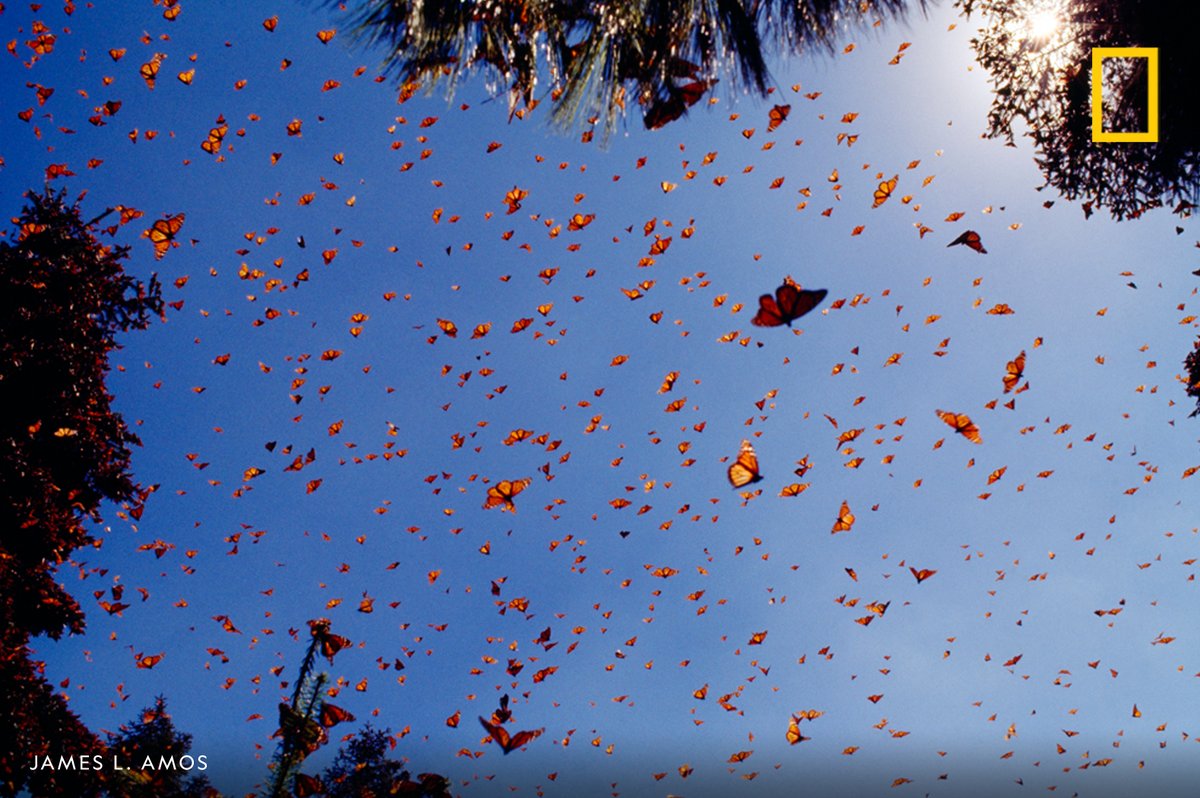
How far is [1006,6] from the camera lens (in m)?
8.12

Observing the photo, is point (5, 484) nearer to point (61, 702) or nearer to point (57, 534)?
point (57, 534)

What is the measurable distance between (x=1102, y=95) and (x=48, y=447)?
15.2 m

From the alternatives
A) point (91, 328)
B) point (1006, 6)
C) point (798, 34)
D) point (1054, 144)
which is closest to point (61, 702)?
point (91, 328)

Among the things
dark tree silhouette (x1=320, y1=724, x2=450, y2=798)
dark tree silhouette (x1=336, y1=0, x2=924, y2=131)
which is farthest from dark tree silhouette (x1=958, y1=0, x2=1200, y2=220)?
dark tree silhouette (x1=320, y1=724, x2=450, y2=798)

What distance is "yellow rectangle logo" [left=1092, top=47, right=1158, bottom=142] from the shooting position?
6645 millimetres

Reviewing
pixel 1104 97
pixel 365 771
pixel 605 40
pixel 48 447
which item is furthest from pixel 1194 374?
pixel 365 771

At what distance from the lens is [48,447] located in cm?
762

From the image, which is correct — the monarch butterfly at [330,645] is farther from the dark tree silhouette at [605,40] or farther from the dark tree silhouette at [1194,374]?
the dark tree silhouette at [1194,374]

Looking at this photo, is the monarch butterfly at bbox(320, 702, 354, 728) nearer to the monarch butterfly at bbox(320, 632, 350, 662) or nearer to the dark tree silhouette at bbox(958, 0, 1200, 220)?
the monarch butterfly at bbox(320, 632, 350, 662)

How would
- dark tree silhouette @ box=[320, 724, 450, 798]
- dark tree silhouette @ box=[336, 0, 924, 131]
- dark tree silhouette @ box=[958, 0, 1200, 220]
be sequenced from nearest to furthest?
dark tree silhouette @ box=[336, 0, 924, 131]
dark tree silhouette @ box=[958, 0, 1200, 220]
dark tree silhouette @ box=[320, 724, 450, 798]

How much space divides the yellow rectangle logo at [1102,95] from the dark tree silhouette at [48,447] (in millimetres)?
14448

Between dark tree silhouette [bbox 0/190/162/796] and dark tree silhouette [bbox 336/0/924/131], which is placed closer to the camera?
dark tree silhouette [bbox 336/0/924/131]

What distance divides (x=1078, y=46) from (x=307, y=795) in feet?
39.7

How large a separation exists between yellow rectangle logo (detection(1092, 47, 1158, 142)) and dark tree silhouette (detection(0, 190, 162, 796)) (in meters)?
14.4
